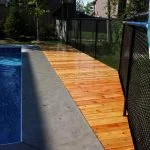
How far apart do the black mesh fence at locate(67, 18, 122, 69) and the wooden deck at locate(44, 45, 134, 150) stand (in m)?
0.52

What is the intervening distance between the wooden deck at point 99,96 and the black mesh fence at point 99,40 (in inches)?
20.4

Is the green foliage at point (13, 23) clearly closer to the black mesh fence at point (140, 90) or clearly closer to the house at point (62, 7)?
the house at point (62, 7)

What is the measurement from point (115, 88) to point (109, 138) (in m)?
3.20

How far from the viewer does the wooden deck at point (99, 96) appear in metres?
4.77

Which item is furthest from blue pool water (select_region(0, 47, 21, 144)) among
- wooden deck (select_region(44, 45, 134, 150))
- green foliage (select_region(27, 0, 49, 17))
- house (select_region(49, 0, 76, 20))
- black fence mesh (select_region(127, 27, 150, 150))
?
house (select_region(49, 0, 76, 20))

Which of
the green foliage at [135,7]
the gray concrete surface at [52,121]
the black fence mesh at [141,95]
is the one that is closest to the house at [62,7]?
the green foliage at [135,7]

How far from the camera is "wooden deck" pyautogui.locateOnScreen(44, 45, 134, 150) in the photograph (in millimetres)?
4773

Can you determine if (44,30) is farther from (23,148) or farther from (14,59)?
(23,148)

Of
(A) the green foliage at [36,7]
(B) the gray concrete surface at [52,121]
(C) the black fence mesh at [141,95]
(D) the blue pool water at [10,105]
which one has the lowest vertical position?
(D) the blue pool water at [10,105]

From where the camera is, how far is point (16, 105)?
6691 mm

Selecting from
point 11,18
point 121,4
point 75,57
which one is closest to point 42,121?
point 75,57

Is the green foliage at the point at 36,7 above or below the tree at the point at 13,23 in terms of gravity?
above

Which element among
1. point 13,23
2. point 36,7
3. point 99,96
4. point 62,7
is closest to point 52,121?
point 99,96

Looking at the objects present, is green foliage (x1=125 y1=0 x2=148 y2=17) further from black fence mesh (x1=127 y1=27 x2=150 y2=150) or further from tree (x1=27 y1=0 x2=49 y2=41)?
black fence mesh (x1=127 y1=27 x2=150 y2=150)
